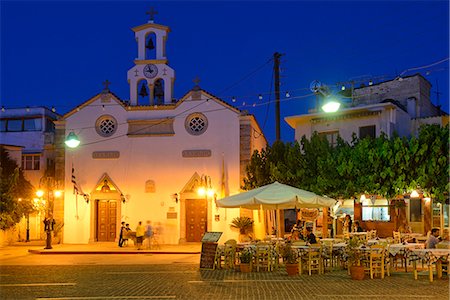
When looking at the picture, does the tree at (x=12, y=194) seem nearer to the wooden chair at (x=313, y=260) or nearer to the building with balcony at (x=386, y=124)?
the building with balcony at (x=386, y=124)

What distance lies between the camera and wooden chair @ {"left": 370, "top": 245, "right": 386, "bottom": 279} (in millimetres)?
14297

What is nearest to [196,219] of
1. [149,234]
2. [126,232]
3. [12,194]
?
[149,234]

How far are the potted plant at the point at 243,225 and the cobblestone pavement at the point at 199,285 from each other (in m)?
8.74

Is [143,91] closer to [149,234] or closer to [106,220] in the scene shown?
[106,220]

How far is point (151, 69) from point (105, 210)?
22.8 feet

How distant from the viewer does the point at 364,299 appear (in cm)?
1104

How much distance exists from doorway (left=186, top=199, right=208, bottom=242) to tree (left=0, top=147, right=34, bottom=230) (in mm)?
8364

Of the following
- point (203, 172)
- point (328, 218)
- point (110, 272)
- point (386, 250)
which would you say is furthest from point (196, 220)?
point (386, 250)

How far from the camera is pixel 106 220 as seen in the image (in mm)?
27516

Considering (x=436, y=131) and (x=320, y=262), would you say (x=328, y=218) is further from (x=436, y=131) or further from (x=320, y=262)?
(x=320, y=262)

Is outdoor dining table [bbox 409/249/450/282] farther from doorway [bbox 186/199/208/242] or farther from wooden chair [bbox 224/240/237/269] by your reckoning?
doorway [bbox 186/199/208/242]

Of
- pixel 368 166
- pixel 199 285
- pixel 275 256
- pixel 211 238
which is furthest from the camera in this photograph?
pixel 368 166

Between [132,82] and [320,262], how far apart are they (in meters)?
16.1

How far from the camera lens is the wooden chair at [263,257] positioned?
16109 mm
